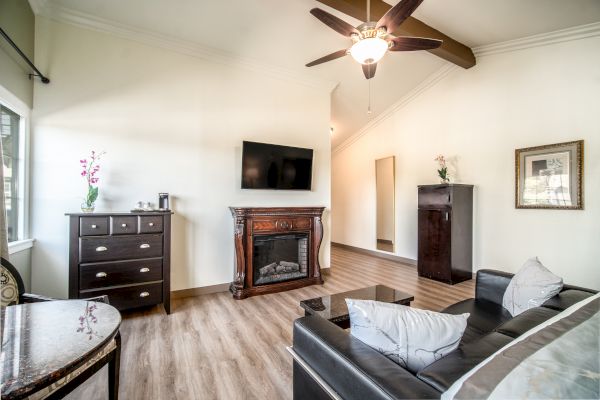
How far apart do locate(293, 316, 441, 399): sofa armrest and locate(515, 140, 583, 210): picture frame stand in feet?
13.1

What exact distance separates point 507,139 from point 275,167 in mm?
3508

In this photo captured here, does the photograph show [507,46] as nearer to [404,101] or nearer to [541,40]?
[541,40]

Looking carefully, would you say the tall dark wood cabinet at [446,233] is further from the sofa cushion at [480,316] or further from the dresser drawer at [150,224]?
the dresser drawer at [150,224]

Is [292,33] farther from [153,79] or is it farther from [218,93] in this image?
[153,79]

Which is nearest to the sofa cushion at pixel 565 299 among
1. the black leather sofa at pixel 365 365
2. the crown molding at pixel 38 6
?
the black leather sofa at pixel 365 365

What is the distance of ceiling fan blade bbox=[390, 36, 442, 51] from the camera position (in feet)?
7.79

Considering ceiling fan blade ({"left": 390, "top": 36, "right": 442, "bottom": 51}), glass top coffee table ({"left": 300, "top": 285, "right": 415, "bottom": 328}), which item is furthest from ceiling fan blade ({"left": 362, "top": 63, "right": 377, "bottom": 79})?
glass top coffee table ({"left": 300, "top": 285, "right": 415, "bottom": 328})

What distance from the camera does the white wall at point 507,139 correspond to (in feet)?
10.8

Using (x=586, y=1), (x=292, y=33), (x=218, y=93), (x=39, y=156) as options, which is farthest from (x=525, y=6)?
(x=39, y=156)

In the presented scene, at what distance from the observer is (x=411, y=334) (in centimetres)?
105

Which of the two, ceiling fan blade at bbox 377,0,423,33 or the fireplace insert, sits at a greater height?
ceiling fan blade at bbox 377,0,423,33

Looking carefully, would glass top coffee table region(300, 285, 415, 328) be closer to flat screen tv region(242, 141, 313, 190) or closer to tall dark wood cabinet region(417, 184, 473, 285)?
flat screen tv region(242, 141, 313, 190)

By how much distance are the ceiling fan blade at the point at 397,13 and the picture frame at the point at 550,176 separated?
9.80 ft

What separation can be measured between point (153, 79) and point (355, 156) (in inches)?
185
